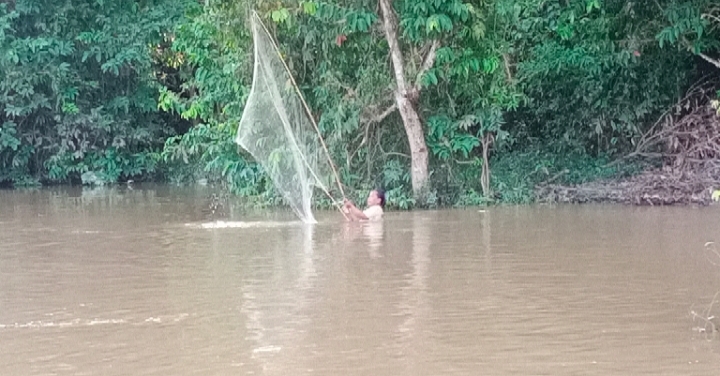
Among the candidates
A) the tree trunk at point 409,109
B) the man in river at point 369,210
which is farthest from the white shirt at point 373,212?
the tree trunk at point 409,109

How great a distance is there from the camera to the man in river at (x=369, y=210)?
13.3 m

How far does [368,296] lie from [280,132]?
553 centimetres

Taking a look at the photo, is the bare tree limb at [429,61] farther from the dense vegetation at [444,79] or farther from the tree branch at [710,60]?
the tree branch at [710,60]

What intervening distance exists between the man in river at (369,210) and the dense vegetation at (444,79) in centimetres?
126

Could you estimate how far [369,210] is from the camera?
1359 centimetres

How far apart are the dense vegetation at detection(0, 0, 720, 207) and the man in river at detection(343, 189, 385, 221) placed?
4.12 ft

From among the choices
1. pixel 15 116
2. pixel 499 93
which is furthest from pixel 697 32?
pixel 15 116

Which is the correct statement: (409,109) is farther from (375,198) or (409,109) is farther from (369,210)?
(369,210)

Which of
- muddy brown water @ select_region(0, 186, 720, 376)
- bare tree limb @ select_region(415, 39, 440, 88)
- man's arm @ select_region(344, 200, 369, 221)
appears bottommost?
muddy brown water @ select_region(0, 186, 720, 376)

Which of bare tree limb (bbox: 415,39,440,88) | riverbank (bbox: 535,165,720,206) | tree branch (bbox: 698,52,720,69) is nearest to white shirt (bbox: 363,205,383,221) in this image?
bare tree limb (bbox: 415,39,440,88)

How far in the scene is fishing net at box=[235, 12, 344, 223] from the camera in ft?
43.9

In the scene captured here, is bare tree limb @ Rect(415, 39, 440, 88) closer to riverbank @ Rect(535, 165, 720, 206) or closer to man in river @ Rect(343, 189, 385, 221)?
man in river @ Rect(343, 189, 385, 221)

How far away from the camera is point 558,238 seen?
11555 millimetres

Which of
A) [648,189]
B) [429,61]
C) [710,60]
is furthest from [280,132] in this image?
[710,60]
